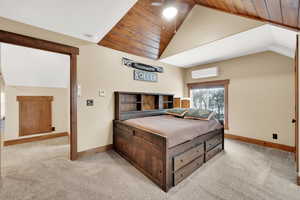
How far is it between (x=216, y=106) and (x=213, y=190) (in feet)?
10.1

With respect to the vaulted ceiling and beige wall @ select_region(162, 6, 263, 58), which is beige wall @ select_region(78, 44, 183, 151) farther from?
beige wall @ select_region(162, 6, 263, 58)

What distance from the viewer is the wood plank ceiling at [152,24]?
1940mm

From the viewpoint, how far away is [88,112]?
2.66m

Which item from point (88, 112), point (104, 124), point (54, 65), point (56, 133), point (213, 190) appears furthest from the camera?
point (56, 133)

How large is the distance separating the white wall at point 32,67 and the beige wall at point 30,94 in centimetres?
16

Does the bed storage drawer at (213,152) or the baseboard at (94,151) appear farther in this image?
the baseboard at (94,151)

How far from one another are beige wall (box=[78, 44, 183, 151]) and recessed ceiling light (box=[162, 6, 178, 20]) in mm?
1244

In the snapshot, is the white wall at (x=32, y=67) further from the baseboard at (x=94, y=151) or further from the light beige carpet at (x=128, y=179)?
the baseboard at (x=94, y=151)

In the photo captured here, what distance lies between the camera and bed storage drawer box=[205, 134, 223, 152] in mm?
2379

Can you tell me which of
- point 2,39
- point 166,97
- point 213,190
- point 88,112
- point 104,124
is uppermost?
point 2,39

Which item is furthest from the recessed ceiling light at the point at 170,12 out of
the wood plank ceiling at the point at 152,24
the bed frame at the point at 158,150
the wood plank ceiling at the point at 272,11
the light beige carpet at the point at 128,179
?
the light beige carpet at the point at 128,179

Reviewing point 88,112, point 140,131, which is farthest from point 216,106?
point 88,112

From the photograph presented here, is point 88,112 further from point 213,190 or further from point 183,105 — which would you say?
point 183,105

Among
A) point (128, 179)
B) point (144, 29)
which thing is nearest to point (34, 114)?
point (128, 179)
